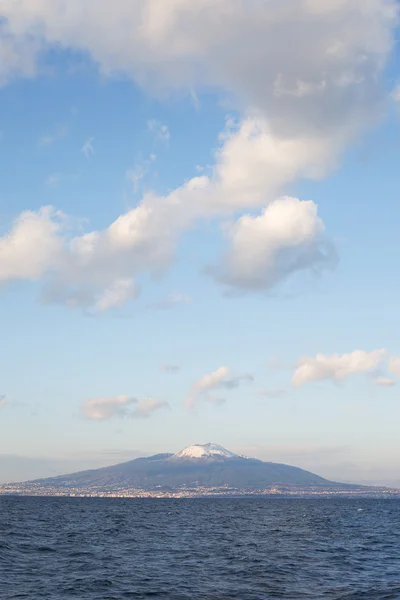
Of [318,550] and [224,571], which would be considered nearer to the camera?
[224,571]

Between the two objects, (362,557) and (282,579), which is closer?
(282,579)

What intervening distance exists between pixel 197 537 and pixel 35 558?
3879 cm

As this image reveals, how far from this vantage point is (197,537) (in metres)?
102

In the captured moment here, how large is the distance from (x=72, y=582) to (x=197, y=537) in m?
52.2

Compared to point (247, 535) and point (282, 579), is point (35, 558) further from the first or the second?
point (247, 535)

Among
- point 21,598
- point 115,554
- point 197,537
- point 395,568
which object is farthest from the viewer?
point 197,537

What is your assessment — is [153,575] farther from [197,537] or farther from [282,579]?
[197,537]

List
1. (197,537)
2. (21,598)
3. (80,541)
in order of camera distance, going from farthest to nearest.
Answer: (197,537) < (80,541) < (21,598)

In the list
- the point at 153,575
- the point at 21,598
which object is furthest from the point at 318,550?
the point at 21,598

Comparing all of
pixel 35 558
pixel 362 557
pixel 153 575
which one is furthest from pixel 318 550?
pixel 35 558

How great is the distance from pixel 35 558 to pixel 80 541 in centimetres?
2353

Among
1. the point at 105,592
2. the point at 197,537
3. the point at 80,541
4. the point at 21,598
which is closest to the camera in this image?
the point at 21,598

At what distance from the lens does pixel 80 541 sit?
303ft

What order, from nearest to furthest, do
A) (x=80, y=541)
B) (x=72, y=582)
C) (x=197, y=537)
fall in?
(x=72, y=582) < (x=80, y=541) < (x=197, y=537)
